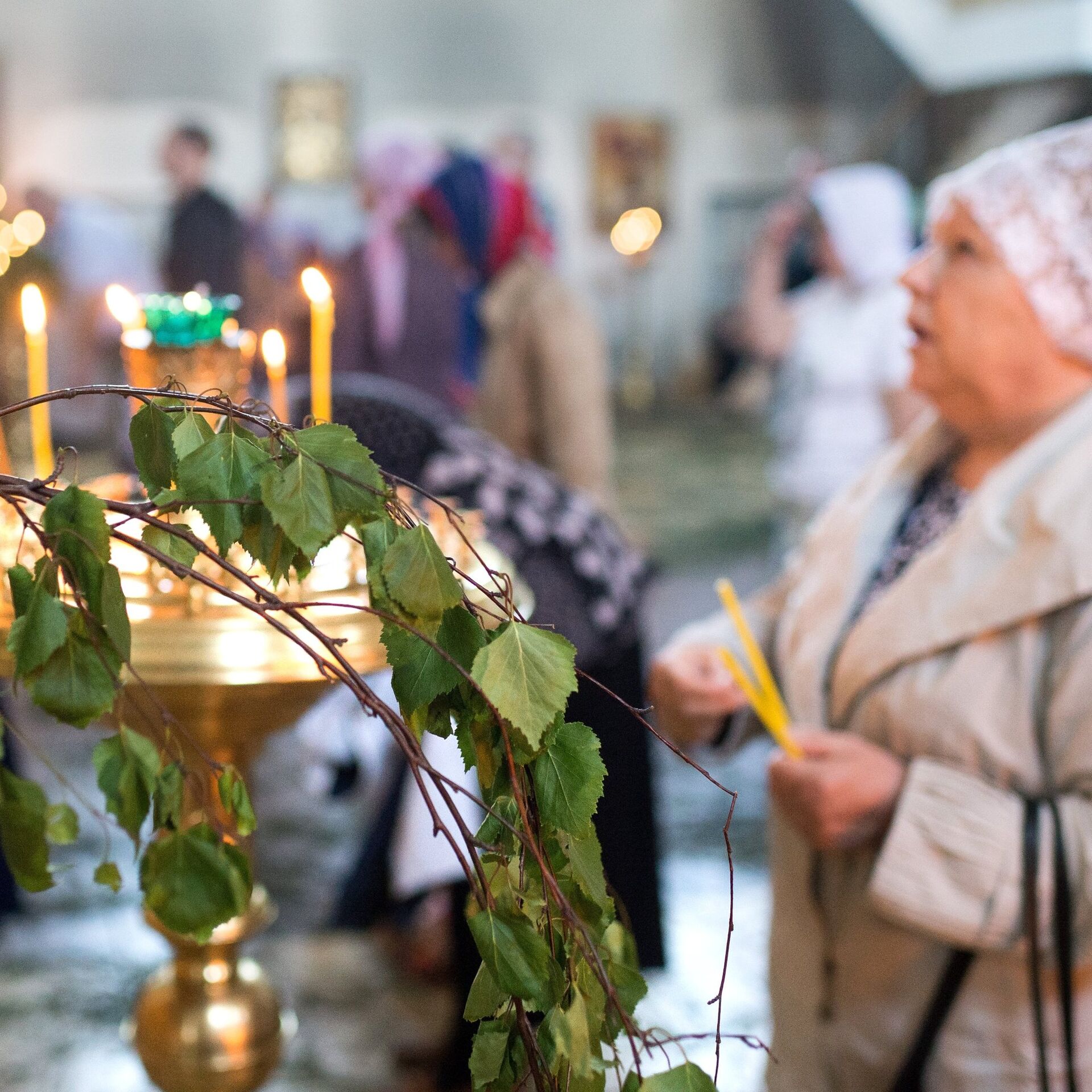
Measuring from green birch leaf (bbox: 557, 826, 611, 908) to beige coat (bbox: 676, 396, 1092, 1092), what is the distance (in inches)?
26.7

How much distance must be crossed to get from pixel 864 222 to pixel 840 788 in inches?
100

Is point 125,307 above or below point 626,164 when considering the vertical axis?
below

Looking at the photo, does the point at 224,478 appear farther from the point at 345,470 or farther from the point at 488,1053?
the point at 488,1053

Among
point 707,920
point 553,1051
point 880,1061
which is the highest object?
point 553,1051

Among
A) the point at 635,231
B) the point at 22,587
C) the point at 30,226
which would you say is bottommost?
the point at 22,587

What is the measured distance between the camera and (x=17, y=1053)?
1789 mm

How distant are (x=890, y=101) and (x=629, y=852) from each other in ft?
33.6

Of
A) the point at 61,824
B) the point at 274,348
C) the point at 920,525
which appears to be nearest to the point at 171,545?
the point at 61,824

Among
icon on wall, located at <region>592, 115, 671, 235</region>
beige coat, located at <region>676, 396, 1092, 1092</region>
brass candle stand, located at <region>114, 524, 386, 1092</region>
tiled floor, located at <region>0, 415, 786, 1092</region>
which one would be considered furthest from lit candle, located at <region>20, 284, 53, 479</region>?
icon on wall, located at <region>592, 115, 671, 235</region>

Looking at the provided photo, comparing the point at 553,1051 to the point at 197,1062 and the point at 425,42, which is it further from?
the point at 425,42

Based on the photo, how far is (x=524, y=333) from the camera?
2857mm

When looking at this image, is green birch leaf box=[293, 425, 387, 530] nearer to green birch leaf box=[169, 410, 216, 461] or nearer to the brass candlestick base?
green birch leaf box=[169, 410, 216, 461]

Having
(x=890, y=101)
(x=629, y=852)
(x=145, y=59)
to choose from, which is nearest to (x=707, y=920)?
(x=629, y=852)

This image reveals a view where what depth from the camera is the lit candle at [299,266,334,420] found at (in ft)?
3.92
